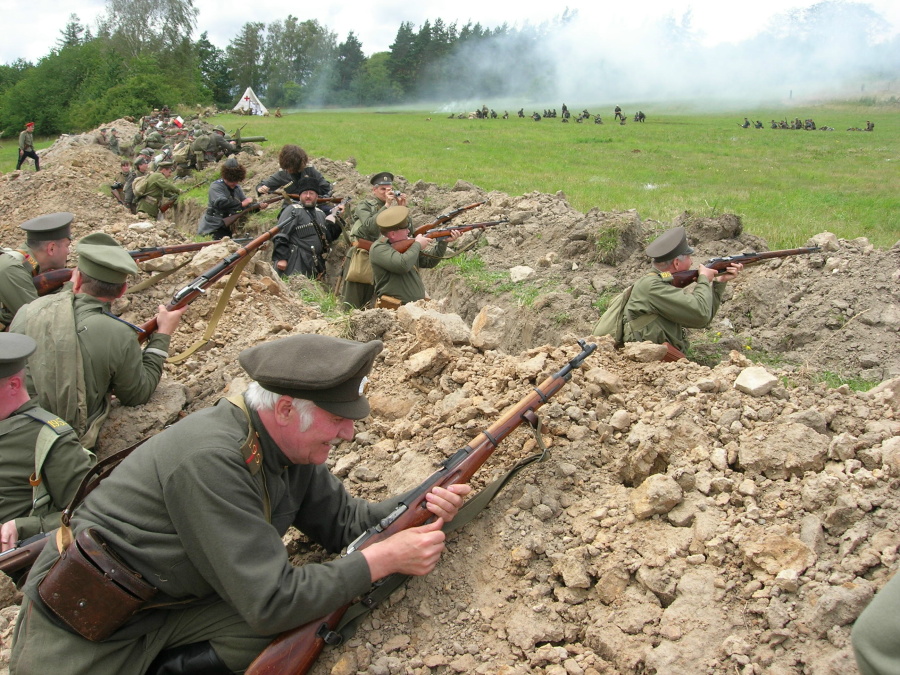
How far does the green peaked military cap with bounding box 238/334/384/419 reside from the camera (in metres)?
2.43

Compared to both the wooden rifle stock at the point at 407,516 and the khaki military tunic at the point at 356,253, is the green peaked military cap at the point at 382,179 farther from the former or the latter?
the wooden rifle stock at the point at 407,516

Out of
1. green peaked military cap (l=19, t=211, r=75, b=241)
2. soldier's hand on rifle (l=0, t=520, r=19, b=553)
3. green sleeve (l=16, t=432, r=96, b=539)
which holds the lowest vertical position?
soldier's hand on rifle (l=0, t=520, r=19, b=553)

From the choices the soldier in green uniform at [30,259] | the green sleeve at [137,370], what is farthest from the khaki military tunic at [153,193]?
the green sleeve at [137,370]

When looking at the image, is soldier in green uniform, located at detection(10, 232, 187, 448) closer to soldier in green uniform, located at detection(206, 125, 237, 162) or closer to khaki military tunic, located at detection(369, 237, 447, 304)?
khaki military tunic, located at detection(369, 237, 447, 304)

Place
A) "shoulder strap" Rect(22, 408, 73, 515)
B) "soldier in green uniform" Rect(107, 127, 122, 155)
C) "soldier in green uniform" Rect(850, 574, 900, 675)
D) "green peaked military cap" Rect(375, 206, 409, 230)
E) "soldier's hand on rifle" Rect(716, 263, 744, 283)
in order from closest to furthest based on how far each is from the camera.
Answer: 1. "soldier in green uniform" Rect(850, 574, 900, 675)
2. "shoulder strap" Rect(22, 408, 73, 515)
3. "soldier's hand on rifle" Rect(716, 263, 744, 283)
4. "green peaked military cap" Rect(375, 206, 409, 230)
5. "soldier in green uniform" Rect(107, 127, 122, 155)

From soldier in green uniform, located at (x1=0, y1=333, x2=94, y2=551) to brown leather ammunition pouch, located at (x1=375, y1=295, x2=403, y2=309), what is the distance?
3.93 m

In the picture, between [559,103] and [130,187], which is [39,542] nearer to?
[130,187]

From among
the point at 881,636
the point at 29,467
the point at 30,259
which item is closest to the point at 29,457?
the point at 29,467

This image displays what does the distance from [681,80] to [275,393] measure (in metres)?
61.3

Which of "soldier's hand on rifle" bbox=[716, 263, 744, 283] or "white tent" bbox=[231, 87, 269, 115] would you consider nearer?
"soldier's hand on rifle" bbox=[716, 263, 744, 283]

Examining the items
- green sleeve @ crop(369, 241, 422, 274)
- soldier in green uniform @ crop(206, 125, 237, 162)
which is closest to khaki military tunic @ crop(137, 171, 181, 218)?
soldier in green uniform @ crop(206, 125, 237, 162)

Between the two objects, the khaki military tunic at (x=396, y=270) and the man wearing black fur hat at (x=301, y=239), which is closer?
the khaki military tunic at (x=396, y=270)

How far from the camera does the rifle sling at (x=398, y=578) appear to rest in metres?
2.72

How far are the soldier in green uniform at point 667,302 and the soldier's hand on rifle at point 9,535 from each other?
4.42m
